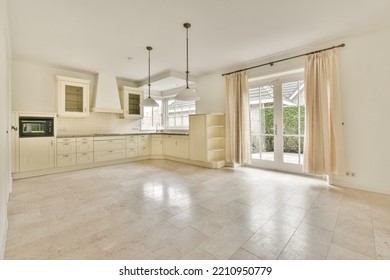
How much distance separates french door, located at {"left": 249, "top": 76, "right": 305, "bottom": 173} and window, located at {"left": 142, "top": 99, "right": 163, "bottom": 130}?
369cm

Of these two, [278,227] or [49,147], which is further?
[49,147]

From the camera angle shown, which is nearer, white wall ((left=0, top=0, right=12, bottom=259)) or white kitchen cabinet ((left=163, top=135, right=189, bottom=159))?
white wall ((left=0, top=0, right=12, bottom=259))

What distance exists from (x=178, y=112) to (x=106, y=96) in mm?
2377

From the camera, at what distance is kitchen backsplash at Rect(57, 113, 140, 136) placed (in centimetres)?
491

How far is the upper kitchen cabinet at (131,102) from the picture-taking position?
19.0 ft

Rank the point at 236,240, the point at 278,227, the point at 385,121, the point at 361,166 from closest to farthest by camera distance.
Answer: the point at 236,240 → the point at 278,227 → the point at 385,121 → the point at 361,166

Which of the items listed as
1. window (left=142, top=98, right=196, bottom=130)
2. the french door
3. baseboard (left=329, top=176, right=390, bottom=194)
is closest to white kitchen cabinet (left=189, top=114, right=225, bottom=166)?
the french door

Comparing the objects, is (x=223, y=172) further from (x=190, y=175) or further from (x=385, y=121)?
(x=385, y=121)

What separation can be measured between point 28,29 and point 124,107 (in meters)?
2.99

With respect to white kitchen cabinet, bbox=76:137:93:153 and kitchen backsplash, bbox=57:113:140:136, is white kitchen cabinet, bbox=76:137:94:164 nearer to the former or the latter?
white kitchen cabinet, bbox=76:137:93:153

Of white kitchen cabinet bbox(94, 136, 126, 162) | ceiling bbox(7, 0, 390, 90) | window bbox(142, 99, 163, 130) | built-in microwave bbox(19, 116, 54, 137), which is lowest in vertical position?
white kitchen cabinet bbox(94, 136, 126, 162)

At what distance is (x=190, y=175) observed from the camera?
4.05 m

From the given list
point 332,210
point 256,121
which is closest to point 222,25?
point 256,121

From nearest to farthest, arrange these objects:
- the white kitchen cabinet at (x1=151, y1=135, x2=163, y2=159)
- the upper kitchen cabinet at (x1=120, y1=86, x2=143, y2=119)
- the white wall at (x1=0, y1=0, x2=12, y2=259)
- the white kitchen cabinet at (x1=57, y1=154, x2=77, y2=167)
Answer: the white wall at (x1=0, y1=0, x2=12, y2=259), the white kitchen cabinet at (x1=57, y1=154, x2=77, y2=167), the upper kitchen cabinet at (x1=120, y1=86, x2=143, y2=119), the white kitchen cabinet at (x1=151, y1=135, x2=163, y2=159)
